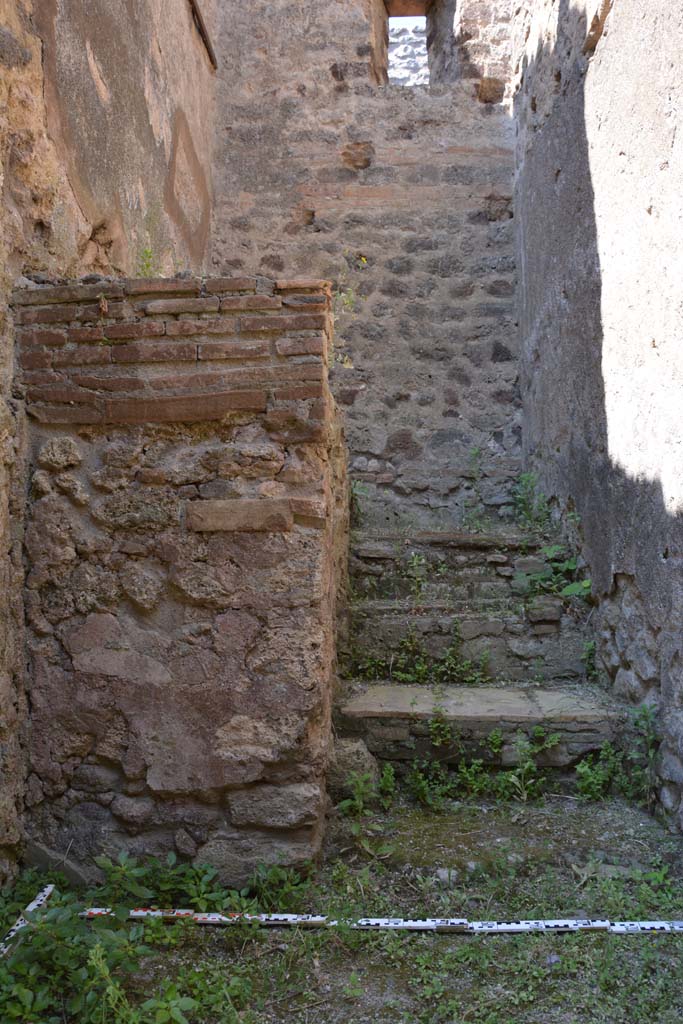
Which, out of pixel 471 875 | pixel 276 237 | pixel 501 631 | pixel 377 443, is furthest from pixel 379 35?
pixel 471 875

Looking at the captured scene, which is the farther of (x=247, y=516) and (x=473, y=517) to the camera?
(x=473, y=517)

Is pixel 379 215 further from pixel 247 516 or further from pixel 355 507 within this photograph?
pixel 247 516

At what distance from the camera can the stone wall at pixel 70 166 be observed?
2.55m

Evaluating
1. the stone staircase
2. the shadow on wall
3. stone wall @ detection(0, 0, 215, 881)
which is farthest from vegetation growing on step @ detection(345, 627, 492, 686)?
stone wall @ detection(0, 0, 215, 881)

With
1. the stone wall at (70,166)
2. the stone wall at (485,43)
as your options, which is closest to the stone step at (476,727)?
the stone wall at (70,166)

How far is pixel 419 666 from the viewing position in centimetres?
361

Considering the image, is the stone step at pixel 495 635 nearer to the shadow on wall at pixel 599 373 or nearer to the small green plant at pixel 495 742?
the shadow on wall at pixel 599 373

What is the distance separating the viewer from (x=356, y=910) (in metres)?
2.37

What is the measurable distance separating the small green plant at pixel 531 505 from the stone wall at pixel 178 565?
2.09m

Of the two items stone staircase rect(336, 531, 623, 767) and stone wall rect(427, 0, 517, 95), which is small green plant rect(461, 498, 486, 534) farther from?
stone wall rect(427, 0, 517, 95)

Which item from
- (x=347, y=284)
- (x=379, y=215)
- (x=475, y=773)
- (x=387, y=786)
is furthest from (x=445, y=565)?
(x=379, y=215)

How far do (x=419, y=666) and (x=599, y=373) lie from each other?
1500mm

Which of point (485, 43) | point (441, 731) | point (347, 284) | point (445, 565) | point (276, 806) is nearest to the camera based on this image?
point (276, 806)

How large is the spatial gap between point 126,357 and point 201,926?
1660 mm
